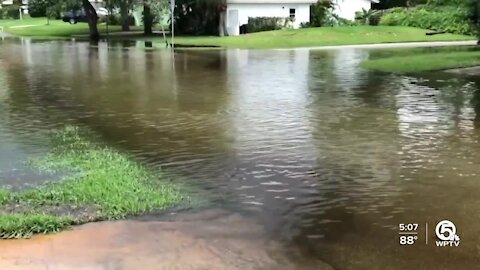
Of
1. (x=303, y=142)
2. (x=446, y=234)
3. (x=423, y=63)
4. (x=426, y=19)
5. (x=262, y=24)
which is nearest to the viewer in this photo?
(x=446, y=234)

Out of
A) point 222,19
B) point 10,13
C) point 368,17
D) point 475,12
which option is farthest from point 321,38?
point 10,13

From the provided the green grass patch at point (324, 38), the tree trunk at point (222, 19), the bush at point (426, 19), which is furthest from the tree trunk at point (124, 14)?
the bush at point (426, 19)

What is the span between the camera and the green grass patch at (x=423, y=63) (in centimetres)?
2331

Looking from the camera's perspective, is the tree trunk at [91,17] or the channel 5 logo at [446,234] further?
the tree trunk at [91,17]

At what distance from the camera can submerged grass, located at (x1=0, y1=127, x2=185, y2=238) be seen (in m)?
6.73

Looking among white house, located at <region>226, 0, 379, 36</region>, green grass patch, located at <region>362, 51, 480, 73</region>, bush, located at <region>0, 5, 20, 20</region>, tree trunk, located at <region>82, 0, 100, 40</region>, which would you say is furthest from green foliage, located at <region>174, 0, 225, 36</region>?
bush, located at <region>0, 5, 20, 20</region>

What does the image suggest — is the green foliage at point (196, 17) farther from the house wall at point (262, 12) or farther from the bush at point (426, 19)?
the bush at point (426, 19)

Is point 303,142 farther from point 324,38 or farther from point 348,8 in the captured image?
point 348,8

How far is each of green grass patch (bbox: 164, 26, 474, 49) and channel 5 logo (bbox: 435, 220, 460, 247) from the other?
30.1 m

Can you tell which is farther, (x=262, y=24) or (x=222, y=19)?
(x=262, y=24)

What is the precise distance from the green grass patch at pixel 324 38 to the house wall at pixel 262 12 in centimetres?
462

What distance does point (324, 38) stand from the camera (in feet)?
135

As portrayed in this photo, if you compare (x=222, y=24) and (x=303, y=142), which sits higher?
(x=222, y=24)

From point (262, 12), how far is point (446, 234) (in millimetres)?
42944
